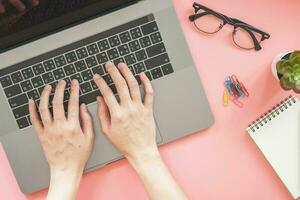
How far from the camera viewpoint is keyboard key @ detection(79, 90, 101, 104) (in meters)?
1.01

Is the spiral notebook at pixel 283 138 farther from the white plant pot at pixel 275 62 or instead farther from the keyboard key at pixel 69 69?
the keyboard key at pixel 69 69

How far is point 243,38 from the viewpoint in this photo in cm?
104

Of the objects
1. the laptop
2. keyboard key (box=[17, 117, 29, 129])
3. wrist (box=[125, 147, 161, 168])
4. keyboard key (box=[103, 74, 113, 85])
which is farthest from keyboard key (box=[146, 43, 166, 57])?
keyboard key (box=[17, 117, 29, 129])

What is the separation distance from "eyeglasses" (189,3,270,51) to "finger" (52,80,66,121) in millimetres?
324

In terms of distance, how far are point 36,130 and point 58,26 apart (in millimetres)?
234

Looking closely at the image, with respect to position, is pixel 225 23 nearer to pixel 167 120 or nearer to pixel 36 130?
pixel 167 120

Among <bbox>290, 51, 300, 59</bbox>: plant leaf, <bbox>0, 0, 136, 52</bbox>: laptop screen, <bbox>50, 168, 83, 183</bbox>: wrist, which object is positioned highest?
<bbox>0, 0, 136, 52</bbox>: laptop screen

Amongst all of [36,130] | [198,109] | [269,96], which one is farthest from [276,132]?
[36,130]

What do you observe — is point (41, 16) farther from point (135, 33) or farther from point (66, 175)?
point (66, 175)

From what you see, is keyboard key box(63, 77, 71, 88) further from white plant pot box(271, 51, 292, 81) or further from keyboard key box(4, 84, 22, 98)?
white plant pot box(271, 51, 292, 81)

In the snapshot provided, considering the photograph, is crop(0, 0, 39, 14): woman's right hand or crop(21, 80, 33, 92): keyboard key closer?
crop(0, 0, 39, 14): woman's right hand

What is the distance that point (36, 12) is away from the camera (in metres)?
0.95

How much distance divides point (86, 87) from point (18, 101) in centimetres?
16

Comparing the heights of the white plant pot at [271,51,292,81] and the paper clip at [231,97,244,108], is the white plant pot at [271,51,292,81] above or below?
above
